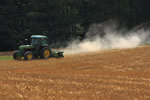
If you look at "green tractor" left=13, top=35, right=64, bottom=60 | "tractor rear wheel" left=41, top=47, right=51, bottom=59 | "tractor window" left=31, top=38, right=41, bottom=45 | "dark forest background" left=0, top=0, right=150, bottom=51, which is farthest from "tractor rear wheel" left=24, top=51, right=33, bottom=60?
"dark forest background" left=0, top=0, right=150, bottom=51

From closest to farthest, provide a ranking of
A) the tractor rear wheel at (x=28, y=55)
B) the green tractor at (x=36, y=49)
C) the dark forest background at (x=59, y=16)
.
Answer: the tractor rear wheel at (x=28, y=55)
the green tractor at (x=36, y=49)
the dark forest background at (x=59, y=16)

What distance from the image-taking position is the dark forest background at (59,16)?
4397 centimetres

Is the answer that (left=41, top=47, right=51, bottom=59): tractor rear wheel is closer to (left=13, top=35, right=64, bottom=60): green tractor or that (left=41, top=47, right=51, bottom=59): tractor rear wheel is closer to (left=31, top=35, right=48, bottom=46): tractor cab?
(left=13, top=35, right=64, bottom=60): green tractor

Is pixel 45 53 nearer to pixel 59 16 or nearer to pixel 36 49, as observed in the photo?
pixel 36 49

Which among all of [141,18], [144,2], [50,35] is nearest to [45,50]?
[50,35]

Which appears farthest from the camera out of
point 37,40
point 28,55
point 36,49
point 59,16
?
point 59,16

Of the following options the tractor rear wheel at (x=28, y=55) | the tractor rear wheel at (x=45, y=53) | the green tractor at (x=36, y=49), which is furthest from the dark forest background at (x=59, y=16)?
the tractor rear wheel at (x=28, y=55)

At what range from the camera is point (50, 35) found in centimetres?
5094

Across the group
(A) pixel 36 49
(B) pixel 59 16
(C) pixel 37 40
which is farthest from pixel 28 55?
(B) pixel 59 16

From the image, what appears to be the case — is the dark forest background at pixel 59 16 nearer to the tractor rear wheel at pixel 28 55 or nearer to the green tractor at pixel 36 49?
the green tractor at pixel 36 49

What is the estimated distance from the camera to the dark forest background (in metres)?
44.0

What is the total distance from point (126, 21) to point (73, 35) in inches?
671

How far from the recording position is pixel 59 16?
5172 centimetres

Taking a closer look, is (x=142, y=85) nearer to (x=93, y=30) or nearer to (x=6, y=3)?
(x=6, y=3)
